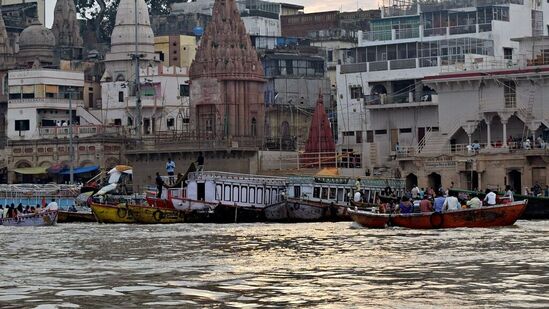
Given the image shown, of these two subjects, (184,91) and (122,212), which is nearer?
(122,212)

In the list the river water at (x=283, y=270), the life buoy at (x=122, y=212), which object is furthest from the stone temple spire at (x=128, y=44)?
the river water at (x=283, y=270)

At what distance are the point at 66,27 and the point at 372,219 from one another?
228 feet

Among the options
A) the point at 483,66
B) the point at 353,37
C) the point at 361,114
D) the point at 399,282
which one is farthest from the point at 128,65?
the point at 399,282

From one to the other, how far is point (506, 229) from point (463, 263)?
1451cm

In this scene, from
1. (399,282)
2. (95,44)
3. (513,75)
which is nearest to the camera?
(399,282)

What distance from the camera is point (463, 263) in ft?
102

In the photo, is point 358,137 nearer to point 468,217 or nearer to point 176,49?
point 176,49

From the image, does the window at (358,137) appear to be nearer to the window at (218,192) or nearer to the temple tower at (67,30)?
the window at (218,192)

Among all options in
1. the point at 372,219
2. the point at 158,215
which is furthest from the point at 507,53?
the point at 372,219

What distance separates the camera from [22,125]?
309 ft

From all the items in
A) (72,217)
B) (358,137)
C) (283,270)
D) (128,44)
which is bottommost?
(283,270)

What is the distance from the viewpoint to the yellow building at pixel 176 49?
104 m

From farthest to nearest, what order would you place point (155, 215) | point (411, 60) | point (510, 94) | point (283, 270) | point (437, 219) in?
point (411, 60)
point (510, 94)
point (155, 215)
point (437, 219)
point (283, 270)

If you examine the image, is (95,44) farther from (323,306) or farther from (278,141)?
(323,306)
